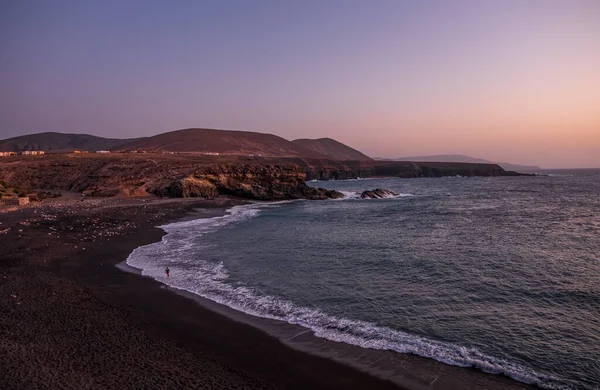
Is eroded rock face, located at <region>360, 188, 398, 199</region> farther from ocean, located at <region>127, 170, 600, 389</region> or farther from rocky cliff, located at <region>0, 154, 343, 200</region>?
ocean, located at <region>127, 170, 600, 389</region>

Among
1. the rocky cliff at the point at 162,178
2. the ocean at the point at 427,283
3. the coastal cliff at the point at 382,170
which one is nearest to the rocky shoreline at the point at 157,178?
the rocky cliff at the point at 162,178

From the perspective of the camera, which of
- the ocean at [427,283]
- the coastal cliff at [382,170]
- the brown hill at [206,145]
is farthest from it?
the brown hill at [206,145]

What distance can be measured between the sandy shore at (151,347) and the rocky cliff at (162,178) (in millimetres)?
39375

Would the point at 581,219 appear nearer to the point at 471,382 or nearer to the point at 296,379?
the point at 471,382

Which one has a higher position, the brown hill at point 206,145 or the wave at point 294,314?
the brown hill at point 206,145

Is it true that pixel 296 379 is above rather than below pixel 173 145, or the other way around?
below

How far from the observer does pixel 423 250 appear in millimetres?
24078

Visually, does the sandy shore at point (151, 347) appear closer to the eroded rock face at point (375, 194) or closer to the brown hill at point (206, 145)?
the eroded rock face at point (375, 194)

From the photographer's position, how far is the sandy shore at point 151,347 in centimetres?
943

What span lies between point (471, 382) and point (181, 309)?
33.0 ft

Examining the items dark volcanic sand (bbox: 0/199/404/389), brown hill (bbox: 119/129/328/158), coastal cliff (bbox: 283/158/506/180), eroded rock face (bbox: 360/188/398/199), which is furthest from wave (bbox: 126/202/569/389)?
brown hill (bbox: 119/129/328/158)

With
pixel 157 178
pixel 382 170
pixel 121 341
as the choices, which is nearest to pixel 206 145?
pixel 382 170

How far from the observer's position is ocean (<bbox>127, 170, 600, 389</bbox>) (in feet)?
37.1

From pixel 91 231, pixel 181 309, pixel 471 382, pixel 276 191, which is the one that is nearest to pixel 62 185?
pixel 276 191
